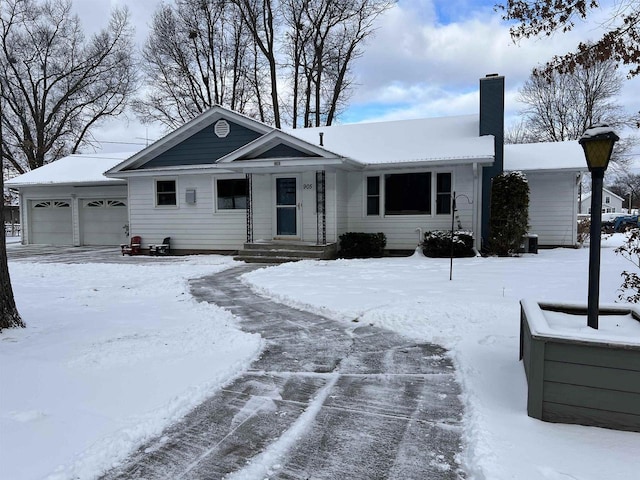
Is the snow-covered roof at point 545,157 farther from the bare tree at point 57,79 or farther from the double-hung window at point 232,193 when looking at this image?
the bare tree at point 57,79

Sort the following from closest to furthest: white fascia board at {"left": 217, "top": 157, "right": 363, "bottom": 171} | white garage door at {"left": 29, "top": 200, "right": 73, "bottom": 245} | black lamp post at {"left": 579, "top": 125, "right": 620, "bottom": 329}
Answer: black lamp post at {"left": 579, "top": 125, "right": 620, "bottom": 329} → white fascia board at {"left": 217, "top": 157, "right": 363, "bottom": 171} → white garage door at {"left": 29, "top": 200, "right": 73, "bottom": 245}

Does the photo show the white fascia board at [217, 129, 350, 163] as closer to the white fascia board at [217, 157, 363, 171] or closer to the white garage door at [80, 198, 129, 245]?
the white fascia board at [217, 157, 363, 171]

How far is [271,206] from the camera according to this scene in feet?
43.9

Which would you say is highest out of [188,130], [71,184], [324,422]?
[188,130]

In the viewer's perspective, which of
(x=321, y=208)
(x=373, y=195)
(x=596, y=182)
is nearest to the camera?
(x=596, y=182)

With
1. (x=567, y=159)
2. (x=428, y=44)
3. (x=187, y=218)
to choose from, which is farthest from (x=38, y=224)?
(x=567, y=159)

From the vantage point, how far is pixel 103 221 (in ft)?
61.0

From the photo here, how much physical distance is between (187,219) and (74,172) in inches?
307

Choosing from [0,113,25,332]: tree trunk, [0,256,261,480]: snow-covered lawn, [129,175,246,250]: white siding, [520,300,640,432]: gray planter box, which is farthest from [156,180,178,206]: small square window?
[520,300,640,432]: gray planter box

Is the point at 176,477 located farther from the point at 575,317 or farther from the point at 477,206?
the point at 477,206

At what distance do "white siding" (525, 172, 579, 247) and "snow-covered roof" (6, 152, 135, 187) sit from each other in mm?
15078

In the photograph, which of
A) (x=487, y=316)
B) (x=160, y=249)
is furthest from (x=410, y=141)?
(x=487, y=316)

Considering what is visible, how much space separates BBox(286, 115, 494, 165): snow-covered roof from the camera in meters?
12.5

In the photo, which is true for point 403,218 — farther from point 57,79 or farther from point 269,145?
point 57,79
